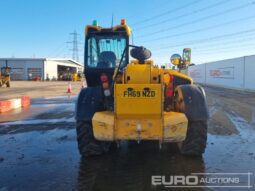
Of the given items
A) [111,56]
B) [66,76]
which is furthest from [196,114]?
[66,76]

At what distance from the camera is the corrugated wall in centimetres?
3014

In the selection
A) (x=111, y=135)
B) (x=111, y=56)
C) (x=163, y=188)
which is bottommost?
(x=163, y=188)

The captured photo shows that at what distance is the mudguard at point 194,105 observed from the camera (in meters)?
6.15

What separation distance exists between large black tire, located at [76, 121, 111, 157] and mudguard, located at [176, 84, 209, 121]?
Result: 6.08 ft

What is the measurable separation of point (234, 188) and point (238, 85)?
29.8 metres

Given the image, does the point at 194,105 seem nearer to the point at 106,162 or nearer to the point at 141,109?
the point at 141,109

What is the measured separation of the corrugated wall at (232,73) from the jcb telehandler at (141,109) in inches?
979

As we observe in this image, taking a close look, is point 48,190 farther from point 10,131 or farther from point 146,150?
point 10,131

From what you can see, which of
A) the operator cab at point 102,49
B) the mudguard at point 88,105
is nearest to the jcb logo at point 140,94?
the mudguard at point 88,105

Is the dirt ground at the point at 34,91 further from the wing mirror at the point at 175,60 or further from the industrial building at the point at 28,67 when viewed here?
the industrial building at the point at 28,67

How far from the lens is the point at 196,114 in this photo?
6156 millimetres

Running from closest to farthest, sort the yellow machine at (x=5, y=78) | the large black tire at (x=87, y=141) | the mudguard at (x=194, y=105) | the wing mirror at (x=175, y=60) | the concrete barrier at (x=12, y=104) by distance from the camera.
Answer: the mudguard at (x=194, y=105)
the large black tire at (x=87, y=141)
the wing mirror at (x=175, y=60)
the concrete barrier at (x=12, y=104)
the yellow machine at (x=5, y=78)

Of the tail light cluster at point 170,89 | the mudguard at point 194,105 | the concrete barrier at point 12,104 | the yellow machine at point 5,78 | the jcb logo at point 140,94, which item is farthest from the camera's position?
the yellow machine at point 5,78

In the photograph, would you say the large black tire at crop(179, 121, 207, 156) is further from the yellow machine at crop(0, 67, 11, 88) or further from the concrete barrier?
the yellow machine at crop(0, 67, 11, 88)
